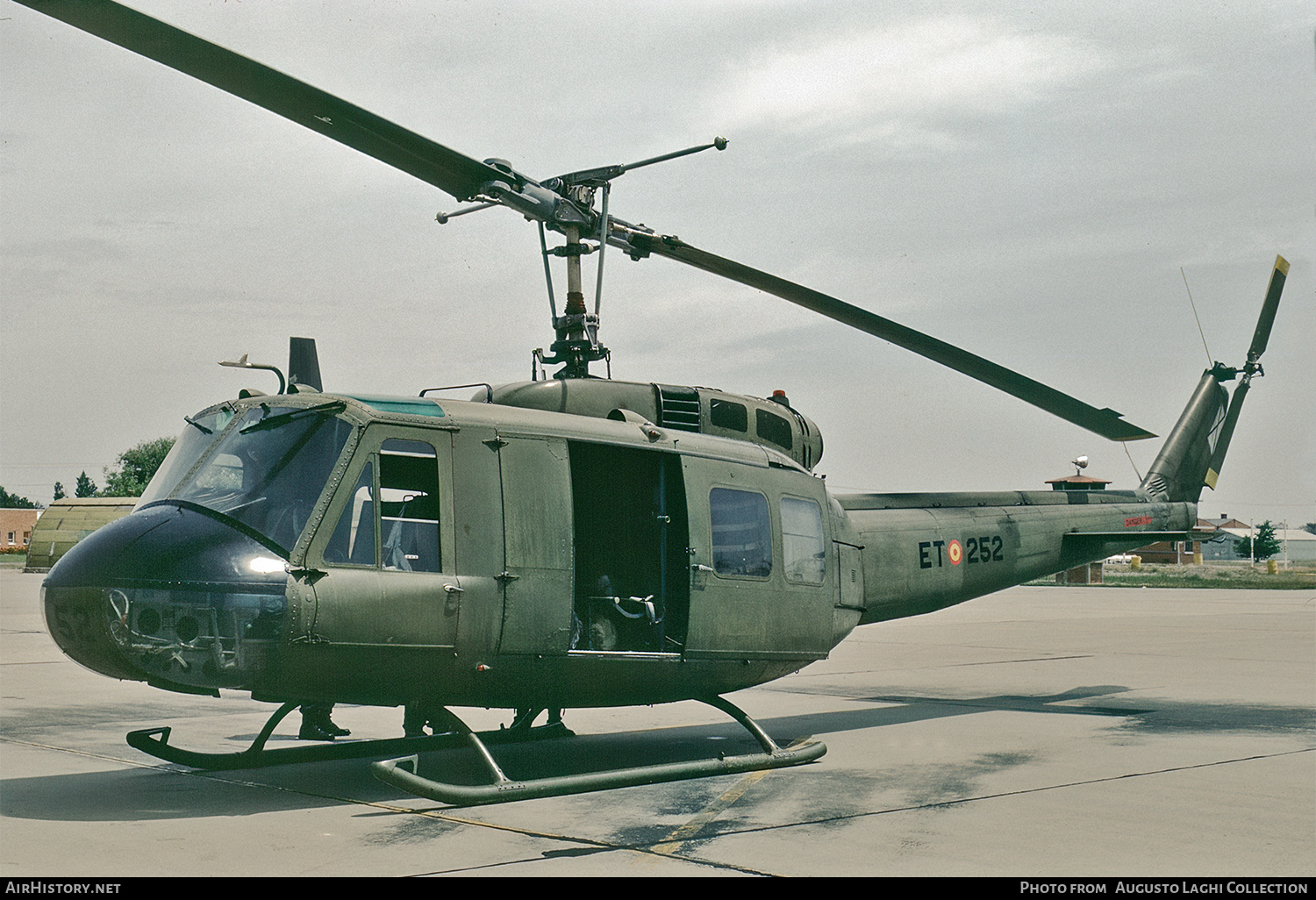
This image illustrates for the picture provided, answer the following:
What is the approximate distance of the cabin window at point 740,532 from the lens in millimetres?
8617

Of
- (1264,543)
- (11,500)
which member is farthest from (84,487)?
(1264,543)

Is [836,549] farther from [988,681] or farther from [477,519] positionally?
[988,681]

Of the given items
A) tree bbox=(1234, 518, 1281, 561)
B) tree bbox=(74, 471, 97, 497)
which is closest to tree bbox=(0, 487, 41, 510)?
tree bbox=(74, 471, 97, 497)

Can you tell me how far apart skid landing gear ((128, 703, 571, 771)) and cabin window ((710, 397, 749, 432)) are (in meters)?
2.97

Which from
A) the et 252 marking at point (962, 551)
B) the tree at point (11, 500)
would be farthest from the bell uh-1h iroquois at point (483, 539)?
the tree at point (11, 500)

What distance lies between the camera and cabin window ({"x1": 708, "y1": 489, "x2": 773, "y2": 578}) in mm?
8617

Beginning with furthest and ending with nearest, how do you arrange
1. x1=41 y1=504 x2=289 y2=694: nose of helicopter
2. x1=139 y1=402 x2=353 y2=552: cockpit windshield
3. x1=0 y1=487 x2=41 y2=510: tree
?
1. x1=0 y1=487 x2=41 y2=510: tree
2. x1=139 y1=402 x2=353 y2=552: cockpit windshield
3. x1=41 y1=504 x2=289 y2=694: nose of helicopter

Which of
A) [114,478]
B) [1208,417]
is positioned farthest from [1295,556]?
[1208,417]

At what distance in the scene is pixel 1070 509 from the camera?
13.1m

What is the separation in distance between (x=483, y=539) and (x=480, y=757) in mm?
1285

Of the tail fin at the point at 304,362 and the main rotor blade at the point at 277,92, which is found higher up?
the main rotor blade at the point at 277,92

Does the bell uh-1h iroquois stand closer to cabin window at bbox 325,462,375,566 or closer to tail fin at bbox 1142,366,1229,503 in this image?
cabin window at bbox 325,462,375,566

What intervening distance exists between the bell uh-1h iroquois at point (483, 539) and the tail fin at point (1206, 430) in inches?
183

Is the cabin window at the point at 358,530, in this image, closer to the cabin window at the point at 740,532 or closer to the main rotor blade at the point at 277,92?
the main rotor blade at the point at 277,92
